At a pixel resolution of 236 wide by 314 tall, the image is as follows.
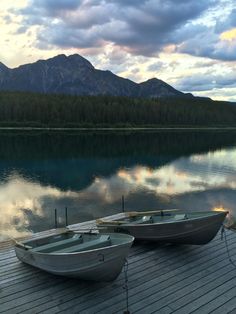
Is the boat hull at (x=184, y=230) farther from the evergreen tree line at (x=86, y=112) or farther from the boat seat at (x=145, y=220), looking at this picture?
the evergreen tree line at (x=86, y=112)

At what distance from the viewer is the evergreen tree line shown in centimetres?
13938

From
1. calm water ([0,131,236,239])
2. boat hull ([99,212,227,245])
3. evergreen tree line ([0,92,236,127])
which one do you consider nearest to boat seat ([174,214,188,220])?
boat hull ([99,212,227,245])

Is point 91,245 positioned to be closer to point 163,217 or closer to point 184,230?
point 184,230

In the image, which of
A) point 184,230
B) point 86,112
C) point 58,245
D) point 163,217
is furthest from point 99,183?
point 86,112

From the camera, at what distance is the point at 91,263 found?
10.7 metres

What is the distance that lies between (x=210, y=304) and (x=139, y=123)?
496ft

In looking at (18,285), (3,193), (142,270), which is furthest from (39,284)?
(3,193)

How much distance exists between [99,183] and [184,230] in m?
28.3

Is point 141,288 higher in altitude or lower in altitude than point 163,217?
lower

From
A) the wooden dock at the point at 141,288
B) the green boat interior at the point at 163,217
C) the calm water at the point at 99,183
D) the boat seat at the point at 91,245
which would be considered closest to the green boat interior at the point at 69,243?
the boat seat at the point at 91,245

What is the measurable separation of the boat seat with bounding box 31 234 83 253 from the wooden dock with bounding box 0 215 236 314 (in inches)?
30.7

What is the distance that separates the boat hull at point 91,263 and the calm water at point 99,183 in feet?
45.7

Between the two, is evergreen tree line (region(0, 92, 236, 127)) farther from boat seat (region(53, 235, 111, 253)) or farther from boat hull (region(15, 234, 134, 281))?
boat hull (region(15, 234, 134, 281))

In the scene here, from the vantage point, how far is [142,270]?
12.2 m
